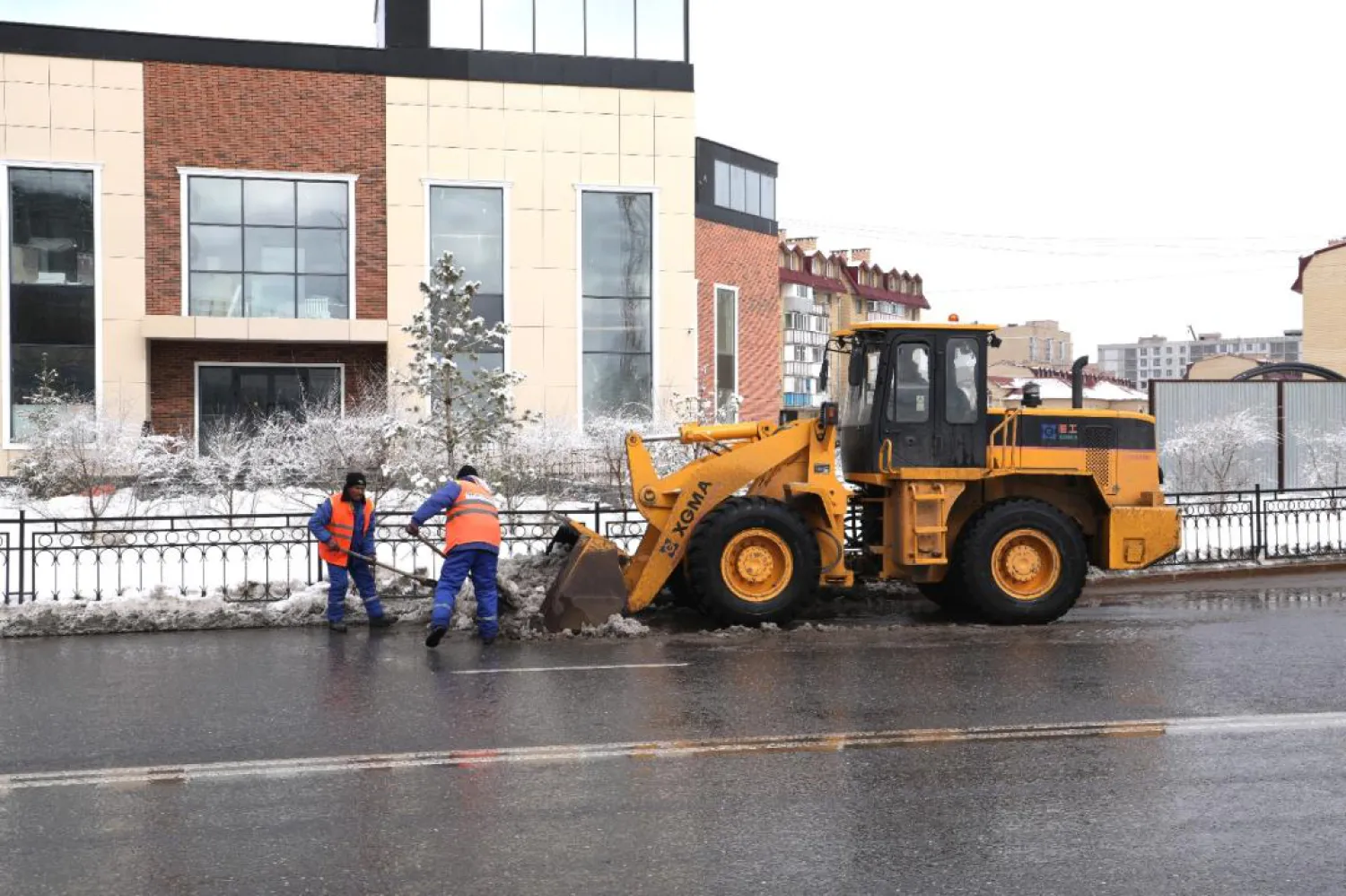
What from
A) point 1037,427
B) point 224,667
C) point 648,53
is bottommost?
point 224,667

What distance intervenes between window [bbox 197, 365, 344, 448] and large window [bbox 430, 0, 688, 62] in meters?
8.69

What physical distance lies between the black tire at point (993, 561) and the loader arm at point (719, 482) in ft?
4.09

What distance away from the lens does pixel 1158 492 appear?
1304 cm

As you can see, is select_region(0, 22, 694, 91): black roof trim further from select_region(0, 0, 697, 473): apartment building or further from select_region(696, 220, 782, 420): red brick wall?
select_region(696, 220, 782, 420): red brick wall

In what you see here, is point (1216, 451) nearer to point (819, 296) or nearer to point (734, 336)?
point (734, 336)

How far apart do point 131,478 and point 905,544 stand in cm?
1818

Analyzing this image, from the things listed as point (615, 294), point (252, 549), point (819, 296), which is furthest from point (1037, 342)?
point (252, 549)

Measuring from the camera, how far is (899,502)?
12562 mm

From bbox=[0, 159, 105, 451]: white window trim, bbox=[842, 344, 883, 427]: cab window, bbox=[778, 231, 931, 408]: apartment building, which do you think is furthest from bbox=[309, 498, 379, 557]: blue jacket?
bbox=[778, 231, 931, 408]: apartment building

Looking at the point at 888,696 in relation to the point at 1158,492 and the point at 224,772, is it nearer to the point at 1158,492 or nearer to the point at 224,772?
the point at 224,772

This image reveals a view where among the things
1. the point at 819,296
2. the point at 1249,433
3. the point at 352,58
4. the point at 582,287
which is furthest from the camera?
the point at 819,296

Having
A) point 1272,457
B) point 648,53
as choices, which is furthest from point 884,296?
point 1272,457

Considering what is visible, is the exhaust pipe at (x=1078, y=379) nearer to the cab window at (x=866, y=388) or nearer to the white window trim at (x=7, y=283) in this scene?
the cab window at (x=866, y=388)

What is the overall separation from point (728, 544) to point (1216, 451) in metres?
15.7
